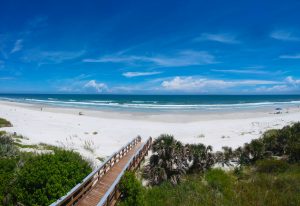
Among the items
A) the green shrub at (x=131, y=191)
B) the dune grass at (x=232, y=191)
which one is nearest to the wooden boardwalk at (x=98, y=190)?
the green shrub at (x=131, y=191)

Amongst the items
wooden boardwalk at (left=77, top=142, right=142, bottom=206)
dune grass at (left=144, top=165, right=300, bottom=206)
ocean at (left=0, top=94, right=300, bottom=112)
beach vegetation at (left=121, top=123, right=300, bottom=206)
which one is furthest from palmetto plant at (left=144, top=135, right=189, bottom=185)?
ocean at (left=0, top=94, right=300, bottom=112)

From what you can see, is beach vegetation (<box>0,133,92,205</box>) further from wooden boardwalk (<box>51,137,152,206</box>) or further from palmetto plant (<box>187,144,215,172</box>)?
palmetto plant (<box>187,144,215,172</box>)

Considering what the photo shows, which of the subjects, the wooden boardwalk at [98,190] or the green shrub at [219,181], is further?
the green shrub at [219,181]

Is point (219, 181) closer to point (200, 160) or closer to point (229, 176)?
point (229, 176)

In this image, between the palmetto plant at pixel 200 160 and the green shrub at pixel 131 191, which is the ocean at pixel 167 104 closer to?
the palmetto plant at pixel 200 160

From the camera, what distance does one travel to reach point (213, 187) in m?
7.46

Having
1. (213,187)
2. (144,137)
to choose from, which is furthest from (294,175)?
(144,137)

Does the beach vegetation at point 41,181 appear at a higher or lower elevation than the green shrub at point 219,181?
higher

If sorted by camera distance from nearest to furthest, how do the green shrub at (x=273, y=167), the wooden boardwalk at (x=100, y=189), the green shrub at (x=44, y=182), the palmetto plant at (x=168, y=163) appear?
the green shrub at (x=44, y=182)
the wooden boardwalk at (x=100, y=189)
the palmetto plant at (x=168, y=163)
the green shrub at (x=273, y=167)

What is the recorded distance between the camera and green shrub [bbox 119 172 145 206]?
6242mm

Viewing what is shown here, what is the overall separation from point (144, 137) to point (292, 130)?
10.2 metres

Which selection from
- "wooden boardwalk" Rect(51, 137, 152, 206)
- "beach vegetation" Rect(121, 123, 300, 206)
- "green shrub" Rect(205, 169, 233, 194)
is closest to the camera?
"wooden boardwalk" Rect(51, 137, 152, 206)

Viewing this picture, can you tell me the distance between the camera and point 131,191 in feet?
21.5

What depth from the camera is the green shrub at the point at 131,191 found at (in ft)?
20.5
